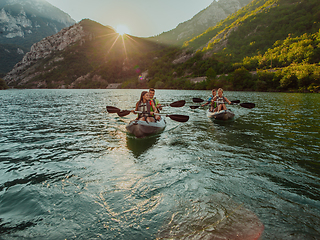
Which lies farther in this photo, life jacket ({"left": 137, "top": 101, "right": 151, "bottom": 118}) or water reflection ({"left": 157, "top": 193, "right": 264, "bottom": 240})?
life jacket ({"left": 137, "top": 101, "right": 151, "bottom": 118})

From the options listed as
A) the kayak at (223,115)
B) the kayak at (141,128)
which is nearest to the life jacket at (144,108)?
the kayak at (141,128)

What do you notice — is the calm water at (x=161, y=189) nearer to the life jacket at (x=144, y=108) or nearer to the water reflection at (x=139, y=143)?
the water reflection at (x=139, y=143)

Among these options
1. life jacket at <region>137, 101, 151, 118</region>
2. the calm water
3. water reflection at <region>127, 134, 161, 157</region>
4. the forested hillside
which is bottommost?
water reflection at <region>127, 134, 161, 157</region>

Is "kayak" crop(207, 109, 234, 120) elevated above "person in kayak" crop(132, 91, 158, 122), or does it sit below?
below

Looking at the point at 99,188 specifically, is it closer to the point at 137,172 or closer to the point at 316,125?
the point at 137,172

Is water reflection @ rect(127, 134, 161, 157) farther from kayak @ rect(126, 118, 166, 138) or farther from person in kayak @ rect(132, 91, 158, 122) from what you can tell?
person in kayak @ rect(132, 91, 158, 122)

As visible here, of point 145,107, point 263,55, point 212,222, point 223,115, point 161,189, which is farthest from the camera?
point 263,55

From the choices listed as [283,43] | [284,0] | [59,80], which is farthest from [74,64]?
[284,0]

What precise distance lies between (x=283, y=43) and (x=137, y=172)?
13205cm

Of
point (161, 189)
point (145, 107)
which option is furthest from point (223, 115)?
point (161, 189)

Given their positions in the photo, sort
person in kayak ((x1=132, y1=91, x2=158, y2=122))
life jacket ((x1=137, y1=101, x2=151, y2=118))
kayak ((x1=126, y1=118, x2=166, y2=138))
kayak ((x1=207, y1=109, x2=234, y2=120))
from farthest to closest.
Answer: kayak ((x1=207, y1=109, x2=234, y2=120)), life jacket ((x1=137, y1=101, x2=151, y2=118)), person in kayak ((x1=132, y1=91, x2=158, y2=122)), kayak ((x1=126, y1=118, x2=166, y2=138))

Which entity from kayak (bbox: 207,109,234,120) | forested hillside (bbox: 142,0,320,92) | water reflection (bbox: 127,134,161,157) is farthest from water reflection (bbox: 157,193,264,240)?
forested hillside (bbox: 142,0,320,92)

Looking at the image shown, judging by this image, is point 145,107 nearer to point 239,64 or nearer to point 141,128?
point 141,128

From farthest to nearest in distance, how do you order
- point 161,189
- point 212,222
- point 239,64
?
point 239,64, point 161,189, point 212,222
